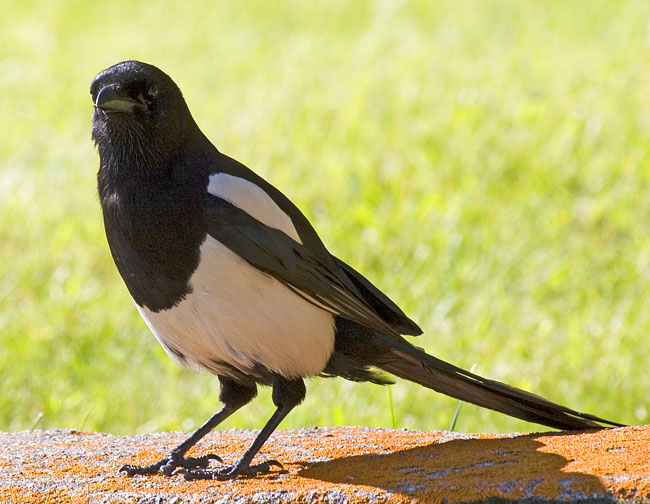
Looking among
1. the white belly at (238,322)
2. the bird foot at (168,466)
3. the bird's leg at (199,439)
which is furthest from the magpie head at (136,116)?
the bird foot at (168,466)

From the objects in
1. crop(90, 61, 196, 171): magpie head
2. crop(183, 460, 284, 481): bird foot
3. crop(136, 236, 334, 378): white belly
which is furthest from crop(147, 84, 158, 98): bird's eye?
crop(183, 460, 284, 481): bird foot

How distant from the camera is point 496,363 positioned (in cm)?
562

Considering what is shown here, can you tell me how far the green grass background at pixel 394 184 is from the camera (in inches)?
217

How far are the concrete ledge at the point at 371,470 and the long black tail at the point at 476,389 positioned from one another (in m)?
0.13

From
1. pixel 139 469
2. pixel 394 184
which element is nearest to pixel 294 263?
pixel 139 469

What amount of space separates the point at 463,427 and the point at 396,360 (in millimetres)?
1744

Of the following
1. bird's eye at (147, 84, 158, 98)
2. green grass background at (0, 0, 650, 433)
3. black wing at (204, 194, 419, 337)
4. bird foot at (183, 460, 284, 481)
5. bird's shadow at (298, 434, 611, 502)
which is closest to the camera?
bird's shadow at (298, 434, 611, 502)

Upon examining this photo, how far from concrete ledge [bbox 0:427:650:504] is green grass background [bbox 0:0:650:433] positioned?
156 cm

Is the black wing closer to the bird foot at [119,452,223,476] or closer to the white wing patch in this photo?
the white wing patch

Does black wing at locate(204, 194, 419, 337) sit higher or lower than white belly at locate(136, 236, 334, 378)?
higher

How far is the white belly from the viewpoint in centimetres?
325

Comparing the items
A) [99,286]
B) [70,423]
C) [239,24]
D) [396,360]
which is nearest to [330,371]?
[396,360]

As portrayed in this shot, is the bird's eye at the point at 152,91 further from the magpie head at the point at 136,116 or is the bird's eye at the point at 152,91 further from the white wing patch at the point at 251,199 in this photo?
the white wing patch at the point at 251,199

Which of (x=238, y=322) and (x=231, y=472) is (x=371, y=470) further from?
(x=238, y=322)
